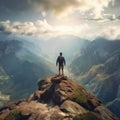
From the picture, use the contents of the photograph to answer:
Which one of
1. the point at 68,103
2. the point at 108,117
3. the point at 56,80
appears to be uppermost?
the point at 56,80

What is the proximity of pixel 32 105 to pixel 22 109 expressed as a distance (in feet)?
10.2

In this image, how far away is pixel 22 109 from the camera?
75500 mm

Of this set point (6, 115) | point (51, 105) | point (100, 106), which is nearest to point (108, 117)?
point (100, 106)

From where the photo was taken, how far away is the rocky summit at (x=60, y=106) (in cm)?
6774

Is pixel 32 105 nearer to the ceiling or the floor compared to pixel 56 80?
nearer to the floor

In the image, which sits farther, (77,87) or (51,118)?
(77,87)

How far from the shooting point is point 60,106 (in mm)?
70812

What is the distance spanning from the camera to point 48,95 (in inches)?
3167

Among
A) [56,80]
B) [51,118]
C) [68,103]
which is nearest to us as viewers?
[51,118]

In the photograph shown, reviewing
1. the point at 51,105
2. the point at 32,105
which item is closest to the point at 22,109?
the point at 32,105

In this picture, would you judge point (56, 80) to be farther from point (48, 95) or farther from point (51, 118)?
point (51, 118)

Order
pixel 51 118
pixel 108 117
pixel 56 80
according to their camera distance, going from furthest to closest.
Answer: pixel 56 80, pixel 108 117, pixel 51 118

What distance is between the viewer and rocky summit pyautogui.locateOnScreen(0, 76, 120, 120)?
67.7m

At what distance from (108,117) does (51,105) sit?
16.6 metres
